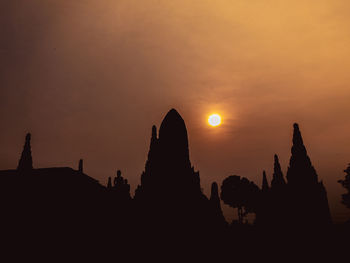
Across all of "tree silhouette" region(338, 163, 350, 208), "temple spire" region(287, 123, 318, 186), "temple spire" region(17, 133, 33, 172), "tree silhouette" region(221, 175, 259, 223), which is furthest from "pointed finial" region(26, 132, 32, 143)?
"tree silhouette" region(221, 175, 259, 223)

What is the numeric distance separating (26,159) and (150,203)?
17.8m

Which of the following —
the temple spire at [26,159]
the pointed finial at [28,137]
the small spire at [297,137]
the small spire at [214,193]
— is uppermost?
the small spire at [297,137]

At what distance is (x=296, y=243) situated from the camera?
28.4 meters

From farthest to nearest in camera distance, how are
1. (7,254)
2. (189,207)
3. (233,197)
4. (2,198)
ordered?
(233,197), (2,198), (7,254), (189,207)

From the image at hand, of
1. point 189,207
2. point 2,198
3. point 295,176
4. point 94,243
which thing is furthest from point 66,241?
point 295,176

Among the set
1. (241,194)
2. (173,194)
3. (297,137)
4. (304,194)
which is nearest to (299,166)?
(304,194)


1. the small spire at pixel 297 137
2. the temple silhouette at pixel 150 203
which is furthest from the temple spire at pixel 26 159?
the small spire at pixel 297 137

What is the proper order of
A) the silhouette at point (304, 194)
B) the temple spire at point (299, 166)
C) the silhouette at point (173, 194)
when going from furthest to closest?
the temple spire at point (299, 166)
the silhouette at point (304, 194)
the silhouette at point (173, 194)

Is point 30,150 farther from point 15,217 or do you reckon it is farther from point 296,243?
point 296,243

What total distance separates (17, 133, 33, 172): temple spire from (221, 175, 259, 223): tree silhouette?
57.2 meters

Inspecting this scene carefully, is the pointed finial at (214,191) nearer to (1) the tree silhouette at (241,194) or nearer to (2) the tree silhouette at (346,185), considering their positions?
(2) the tree silhouette at (346,185)

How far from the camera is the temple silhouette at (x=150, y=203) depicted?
49.1 feet

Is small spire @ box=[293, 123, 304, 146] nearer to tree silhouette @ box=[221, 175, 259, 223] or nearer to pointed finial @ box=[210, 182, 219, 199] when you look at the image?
pointed finial @ box=[210, 182, 219, 199]

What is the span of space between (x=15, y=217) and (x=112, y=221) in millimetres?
7389
